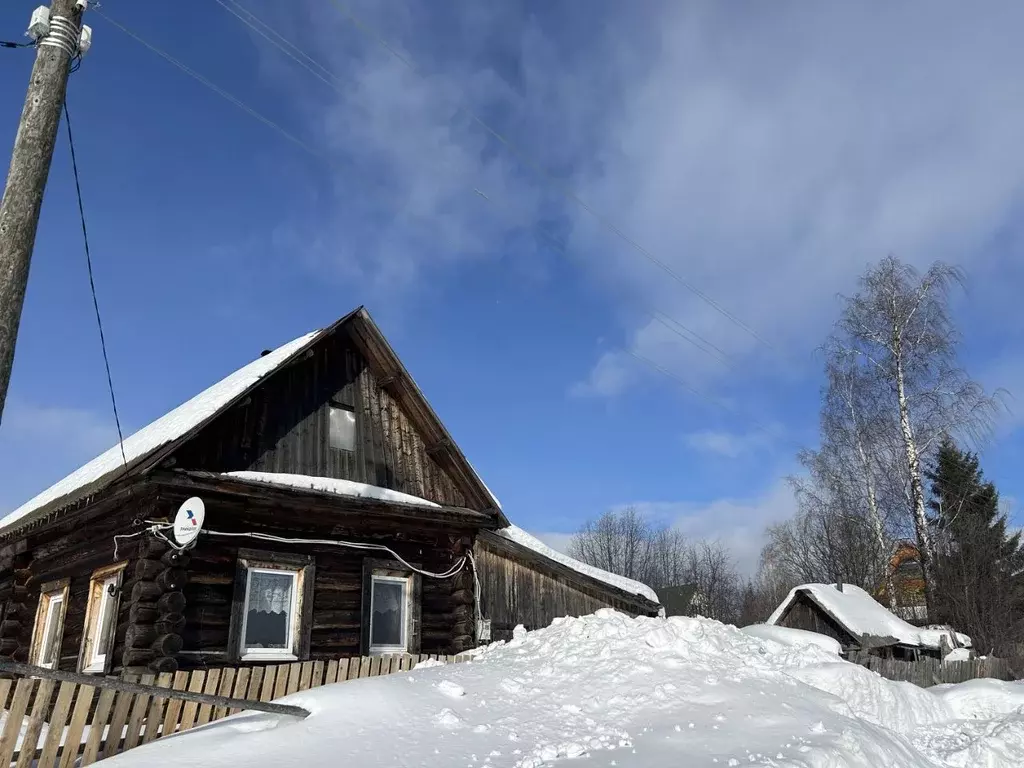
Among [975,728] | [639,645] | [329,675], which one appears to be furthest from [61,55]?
[975,728]

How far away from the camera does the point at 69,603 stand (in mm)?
12852

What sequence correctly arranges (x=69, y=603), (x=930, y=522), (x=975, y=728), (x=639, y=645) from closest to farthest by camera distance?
1. (x=639, y=645)
2. (x=975, y=728)
3. (x=69, y=603)
4. (x=930, y=522)

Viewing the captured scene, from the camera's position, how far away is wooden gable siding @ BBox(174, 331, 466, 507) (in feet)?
38.7

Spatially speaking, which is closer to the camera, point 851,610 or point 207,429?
point 207,429

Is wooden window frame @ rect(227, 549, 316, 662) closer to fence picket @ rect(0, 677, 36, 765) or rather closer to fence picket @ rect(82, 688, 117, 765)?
fence picket @ rect(82, 688, 117, 765)

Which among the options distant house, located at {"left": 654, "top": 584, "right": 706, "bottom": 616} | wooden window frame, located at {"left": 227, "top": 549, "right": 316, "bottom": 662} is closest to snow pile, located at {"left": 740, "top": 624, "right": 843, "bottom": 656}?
wooden window frame, located at {"left": 227, "top": 549, "right": 316, "bottom": 662}

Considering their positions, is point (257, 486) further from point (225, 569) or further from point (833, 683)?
point (833, 683)

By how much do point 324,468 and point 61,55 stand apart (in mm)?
7768

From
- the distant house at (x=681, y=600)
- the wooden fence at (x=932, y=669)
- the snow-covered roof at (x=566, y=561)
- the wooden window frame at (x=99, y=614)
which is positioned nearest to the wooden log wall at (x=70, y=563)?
the wooden window frame at (x=99, y=614)

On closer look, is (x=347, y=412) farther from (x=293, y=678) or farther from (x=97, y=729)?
(x=97, y=729)

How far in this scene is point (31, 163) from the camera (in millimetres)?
6051

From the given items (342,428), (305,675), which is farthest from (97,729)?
(342,428)

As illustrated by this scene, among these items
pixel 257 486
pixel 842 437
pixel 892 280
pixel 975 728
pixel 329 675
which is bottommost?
pixel 975 728

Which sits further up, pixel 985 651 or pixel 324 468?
pixel 324 468
